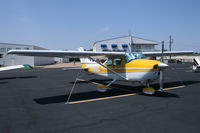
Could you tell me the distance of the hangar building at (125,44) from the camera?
51.6 meters

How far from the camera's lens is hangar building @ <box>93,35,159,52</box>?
5163 cm

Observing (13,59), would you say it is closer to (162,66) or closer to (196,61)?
(196,61)

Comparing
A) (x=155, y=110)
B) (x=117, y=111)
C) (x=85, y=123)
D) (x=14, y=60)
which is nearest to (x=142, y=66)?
(x=155, y=110)

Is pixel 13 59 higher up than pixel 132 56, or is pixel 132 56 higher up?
pixel 13 59

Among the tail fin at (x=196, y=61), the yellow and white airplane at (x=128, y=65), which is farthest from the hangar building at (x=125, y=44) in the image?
the yellow and white airplane at (x=128, y=65)

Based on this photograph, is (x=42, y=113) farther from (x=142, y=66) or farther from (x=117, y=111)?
(x=142, y=66)

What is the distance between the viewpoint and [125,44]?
53.0 metres

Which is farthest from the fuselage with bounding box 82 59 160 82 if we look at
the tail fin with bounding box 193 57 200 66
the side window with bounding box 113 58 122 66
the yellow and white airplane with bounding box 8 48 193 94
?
the tail fin with bounding box 193 57 200 66

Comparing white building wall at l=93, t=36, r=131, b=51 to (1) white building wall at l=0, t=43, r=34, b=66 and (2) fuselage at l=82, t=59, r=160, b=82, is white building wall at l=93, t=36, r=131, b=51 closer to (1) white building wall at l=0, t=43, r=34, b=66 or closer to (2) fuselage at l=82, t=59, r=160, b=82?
(1) white building wall at l=0, t=43, r=34, b=66

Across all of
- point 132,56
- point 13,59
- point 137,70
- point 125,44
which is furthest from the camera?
point 125,44

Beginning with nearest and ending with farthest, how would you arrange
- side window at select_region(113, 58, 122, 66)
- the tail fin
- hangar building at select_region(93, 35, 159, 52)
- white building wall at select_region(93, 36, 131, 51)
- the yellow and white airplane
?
the yellow and white airplane → side window at select_region(113, 58, 122, 66) → the tail fin → white building wall at select_region(93, 36, 131, 51) → hangar building at select_region(93, 35, 159, 52)

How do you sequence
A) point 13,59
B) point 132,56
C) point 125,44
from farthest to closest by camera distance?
point 125,44 < point 13,59 < point 132,56

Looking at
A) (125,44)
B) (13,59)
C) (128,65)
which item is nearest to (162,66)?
(128,65)

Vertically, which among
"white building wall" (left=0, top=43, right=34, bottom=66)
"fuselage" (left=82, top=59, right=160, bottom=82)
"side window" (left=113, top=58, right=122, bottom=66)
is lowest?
"fuselage" (left=82, top=59, right=160, bottom=82)
